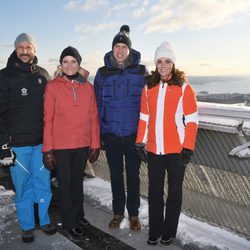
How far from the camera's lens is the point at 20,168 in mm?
3820

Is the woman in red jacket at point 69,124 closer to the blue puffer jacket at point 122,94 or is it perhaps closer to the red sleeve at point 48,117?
the red sleeve at point 48,117

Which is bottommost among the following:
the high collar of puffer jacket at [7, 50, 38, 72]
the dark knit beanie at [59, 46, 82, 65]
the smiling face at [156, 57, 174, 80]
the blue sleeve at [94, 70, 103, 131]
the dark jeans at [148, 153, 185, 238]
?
the dark jeans at [148, 153, 185, 238]

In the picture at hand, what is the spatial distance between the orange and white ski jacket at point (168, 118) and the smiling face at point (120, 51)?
1.60 ft

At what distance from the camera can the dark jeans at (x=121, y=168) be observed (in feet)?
12.9

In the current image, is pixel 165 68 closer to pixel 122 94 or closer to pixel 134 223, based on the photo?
pixel 122 94

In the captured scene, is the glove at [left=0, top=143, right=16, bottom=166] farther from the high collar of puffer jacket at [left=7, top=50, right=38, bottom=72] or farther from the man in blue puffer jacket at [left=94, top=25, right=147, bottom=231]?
the man in blue puffer jacket at [left=94, top=25, right=147, bottom=231]

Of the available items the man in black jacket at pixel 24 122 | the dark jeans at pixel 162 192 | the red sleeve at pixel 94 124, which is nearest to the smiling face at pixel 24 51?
the man in black jacket at pixel 24 122

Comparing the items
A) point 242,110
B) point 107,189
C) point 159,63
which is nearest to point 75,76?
point 159,63

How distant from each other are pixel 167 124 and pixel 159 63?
618 millimetres

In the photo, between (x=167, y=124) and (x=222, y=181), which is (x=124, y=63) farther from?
(x=222, y=181)

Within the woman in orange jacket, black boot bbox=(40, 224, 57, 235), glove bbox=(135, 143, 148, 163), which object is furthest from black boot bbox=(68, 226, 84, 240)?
glove bbox=(135, 143, 148, 163)

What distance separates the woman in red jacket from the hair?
77 cm

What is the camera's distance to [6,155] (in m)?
3.65

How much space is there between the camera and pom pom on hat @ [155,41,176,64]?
133 inches
